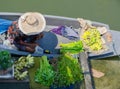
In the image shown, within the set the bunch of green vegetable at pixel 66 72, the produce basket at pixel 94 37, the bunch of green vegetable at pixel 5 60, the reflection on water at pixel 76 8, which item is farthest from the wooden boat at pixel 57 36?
the reflection on water at pixel 76 8

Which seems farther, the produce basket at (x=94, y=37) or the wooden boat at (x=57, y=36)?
the produce basket at (x=94, y=37)

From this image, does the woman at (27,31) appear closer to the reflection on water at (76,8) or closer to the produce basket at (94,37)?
the produce basket at (94,37)

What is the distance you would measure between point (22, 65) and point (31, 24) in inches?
16.2

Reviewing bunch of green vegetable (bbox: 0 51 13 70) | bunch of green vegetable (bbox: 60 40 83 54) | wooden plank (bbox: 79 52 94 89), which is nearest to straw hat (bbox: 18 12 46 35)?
bunch of green vegetable (bbox: 0 51 13 70)

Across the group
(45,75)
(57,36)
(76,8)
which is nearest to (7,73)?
(45,75)

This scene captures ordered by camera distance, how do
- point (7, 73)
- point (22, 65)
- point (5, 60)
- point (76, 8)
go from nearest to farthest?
point (5, 60) < point (7, 73) < point (22, 65) < point (76, 8)

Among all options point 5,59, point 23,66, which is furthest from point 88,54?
point 5,59

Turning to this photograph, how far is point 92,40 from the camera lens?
4.26m

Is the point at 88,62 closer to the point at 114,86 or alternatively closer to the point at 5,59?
the point at 114,86

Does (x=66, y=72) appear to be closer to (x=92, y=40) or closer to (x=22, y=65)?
(x=22, y=65)

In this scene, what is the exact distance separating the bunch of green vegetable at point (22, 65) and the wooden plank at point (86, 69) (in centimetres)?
55

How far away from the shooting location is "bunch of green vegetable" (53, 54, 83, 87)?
377 centimetres

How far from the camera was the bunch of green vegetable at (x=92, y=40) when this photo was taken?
4245 millimetres

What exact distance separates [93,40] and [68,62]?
1.80 ft
